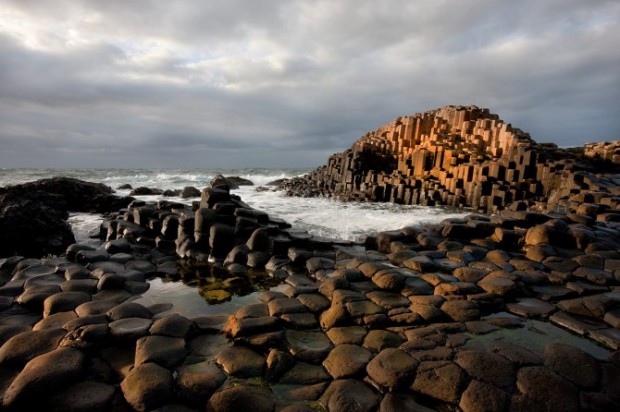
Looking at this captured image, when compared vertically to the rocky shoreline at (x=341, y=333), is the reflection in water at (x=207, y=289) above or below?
below

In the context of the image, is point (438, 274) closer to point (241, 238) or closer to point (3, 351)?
point (241, 238)

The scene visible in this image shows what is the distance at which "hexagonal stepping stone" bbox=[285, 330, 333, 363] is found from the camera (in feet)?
10.6

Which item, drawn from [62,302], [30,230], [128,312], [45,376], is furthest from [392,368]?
[30,230]

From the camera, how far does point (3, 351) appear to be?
3172 mm

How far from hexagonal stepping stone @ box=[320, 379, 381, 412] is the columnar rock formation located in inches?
448

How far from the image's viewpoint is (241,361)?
123 inches

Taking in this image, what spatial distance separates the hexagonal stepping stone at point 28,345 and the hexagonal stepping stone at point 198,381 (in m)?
1.38

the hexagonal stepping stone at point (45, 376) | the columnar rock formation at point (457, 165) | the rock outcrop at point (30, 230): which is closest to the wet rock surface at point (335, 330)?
the hexagonal stepping stone at point (45, 376)

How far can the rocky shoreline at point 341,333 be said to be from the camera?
268 centimetres

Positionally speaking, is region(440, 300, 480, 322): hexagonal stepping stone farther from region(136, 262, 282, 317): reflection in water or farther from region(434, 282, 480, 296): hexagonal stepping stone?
region(136, 262, 282, 317): reflection in water

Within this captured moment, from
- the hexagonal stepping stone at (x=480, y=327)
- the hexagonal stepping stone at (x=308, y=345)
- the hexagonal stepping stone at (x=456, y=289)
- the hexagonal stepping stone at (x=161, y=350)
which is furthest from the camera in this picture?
the hexagonal stepping stone at (x=456, y=289)

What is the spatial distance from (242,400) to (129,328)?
1632mm

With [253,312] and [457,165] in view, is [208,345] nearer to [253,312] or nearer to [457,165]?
[253,312]

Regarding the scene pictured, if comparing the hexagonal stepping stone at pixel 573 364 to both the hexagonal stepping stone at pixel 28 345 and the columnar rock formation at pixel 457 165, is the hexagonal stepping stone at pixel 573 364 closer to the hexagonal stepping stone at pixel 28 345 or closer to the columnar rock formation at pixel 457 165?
the hexagonal stepping stone at pixel 28 345
